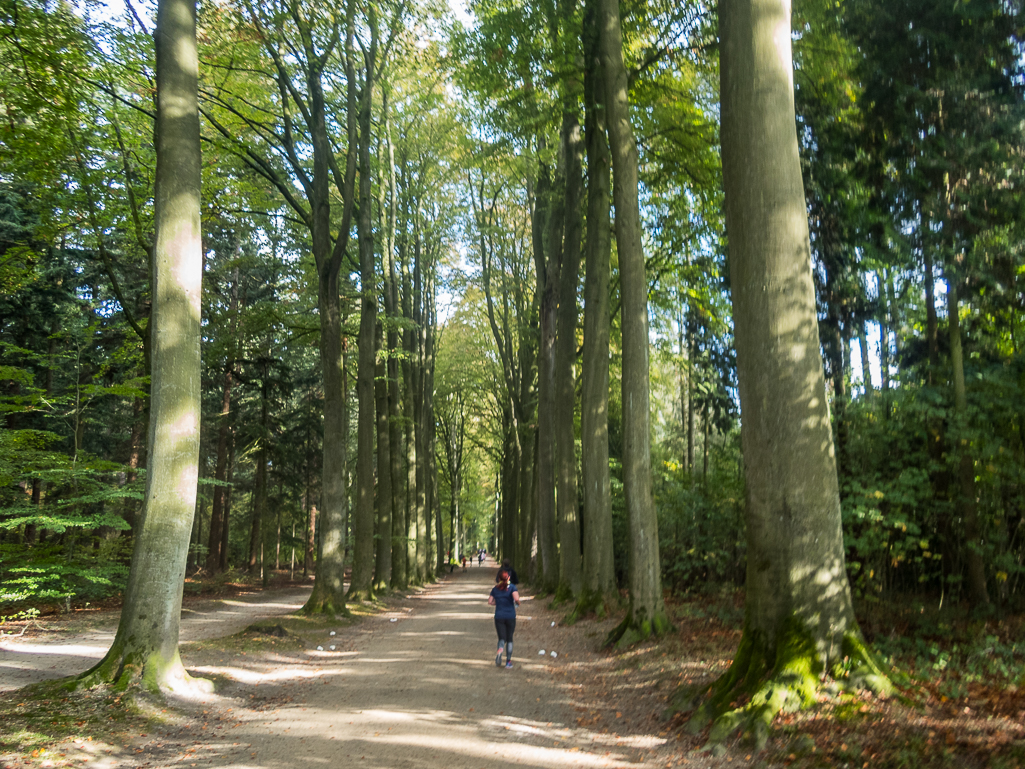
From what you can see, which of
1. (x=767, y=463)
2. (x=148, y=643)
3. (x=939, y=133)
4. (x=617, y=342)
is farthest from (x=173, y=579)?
(x=617, y=342)

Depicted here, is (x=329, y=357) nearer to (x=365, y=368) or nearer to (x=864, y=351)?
(x=365, y=368)

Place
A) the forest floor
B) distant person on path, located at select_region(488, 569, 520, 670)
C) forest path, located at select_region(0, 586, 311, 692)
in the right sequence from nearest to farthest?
the forest floor, forest path, located at select_region(0, 586, 311, 692), distant person on path, located at select_region(488, 569, 520, 670)

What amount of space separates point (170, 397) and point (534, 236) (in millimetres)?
15442

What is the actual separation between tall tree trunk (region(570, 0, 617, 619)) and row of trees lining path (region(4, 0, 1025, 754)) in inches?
2.6

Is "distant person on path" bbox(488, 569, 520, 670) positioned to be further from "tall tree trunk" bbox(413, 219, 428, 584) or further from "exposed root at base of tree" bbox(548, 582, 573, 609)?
"tall tree trunk" bbox(413, 219, 428, 584)

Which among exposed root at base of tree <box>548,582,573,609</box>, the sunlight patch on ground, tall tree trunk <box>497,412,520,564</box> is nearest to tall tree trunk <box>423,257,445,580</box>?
tall tree trunk <box>497,412,520,564</box>

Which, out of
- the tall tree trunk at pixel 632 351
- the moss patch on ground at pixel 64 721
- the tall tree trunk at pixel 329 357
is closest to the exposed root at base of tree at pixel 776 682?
the tall tree trunk at pixel 632 351

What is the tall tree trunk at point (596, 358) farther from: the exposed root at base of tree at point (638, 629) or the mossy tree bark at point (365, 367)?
the mossy tree bark at point (365, 367)

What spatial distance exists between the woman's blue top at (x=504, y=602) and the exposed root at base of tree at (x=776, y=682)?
13.9 feet

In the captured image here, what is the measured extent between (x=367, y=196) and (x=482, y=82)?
5.76 meters

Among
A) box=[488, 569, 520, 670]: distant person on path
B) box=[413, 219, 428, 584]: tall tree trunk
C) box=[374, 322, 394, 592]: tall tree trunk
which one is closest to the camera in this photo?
box=[488, 569, 520, 670]: distant person on path

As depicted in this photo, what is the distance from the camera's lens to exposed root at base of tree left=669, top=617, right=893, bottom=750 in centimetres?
547

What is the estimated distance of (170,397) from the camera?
7621mm

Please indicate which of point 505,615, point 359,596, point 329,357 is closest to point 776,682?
point 505,615
